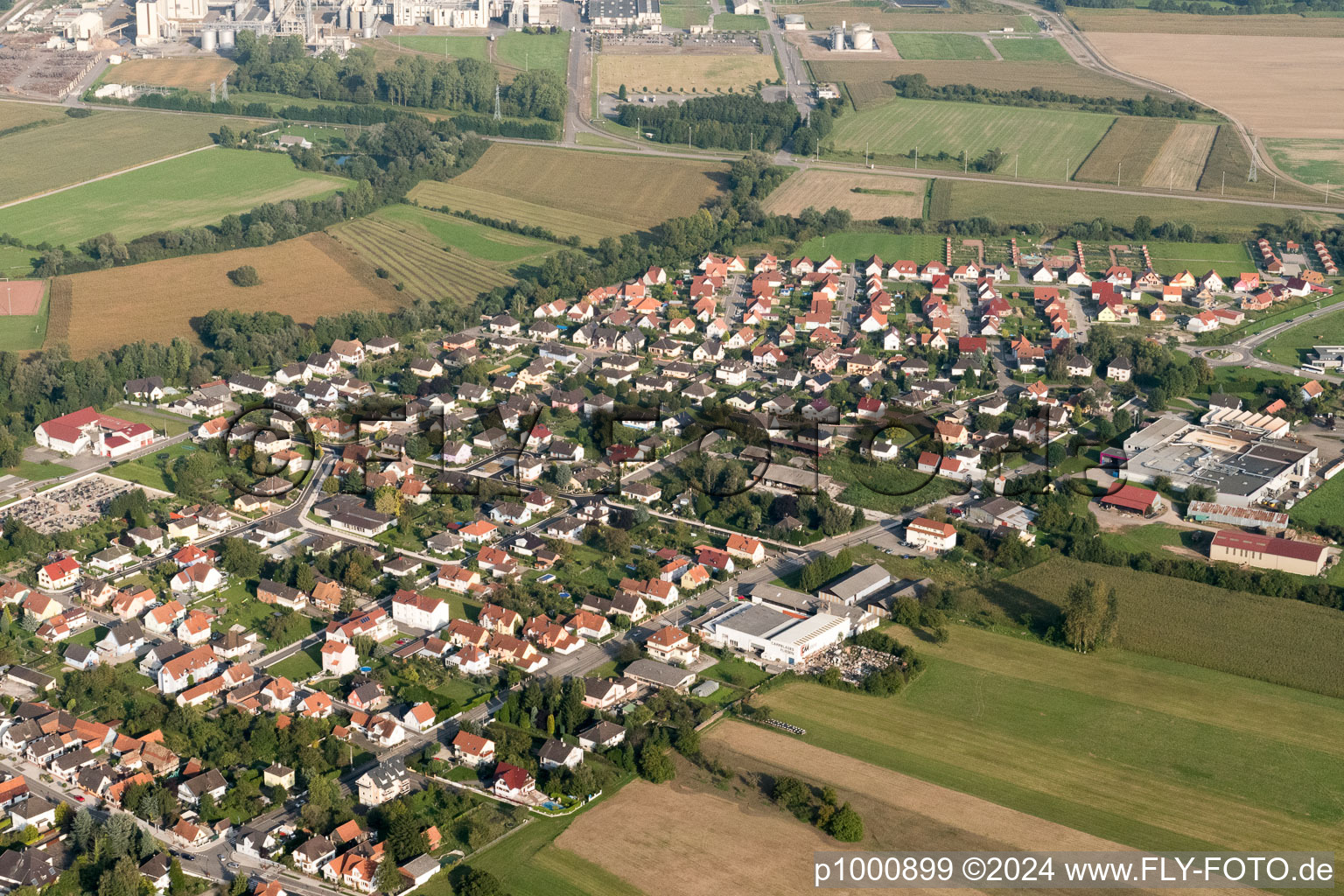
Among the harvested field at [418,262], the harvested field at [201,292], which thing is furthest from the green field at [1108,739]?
the harvested field at [201,292]

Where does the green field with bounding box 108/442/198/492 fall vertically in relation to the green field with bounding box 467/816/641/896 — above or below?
above

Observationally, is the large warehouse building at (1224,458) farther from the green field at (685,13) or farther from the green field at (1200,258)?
the green field at (685,13)

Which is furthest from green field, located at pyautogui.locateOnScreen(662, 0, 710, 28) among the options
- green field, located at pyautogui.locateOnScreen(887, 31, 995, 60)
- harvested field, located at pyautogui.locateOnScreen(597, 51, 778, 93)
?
green field, located at pyautogui.locateOnScreen(887, 31, 995, 60)

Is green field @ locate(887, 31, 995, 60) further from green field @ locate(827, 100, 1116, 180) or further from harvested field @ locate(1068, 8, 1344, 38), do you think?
green field @ locate(827, 100, 1116, 180)

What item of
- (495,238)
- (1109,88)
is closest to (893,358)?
(495,238)

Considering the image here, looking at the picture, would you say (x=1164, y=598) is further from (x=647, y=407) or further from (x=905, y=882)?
(x=647, y=407)

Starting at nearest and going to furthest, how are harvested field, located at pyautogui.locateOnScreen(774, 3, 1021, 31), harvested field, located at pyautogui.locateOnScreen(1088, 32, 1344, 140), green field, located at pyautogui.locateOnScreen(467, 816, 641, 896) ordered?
green field, located at pyautogui.locateOnScreen(467, 816, 641, 896), harvested field, located at pyautogui.locateOnScreen(1088, 32, 1344, 140), harvested field, located at pyautogui.locateOnScreen(774, 3, 1021, 31)
